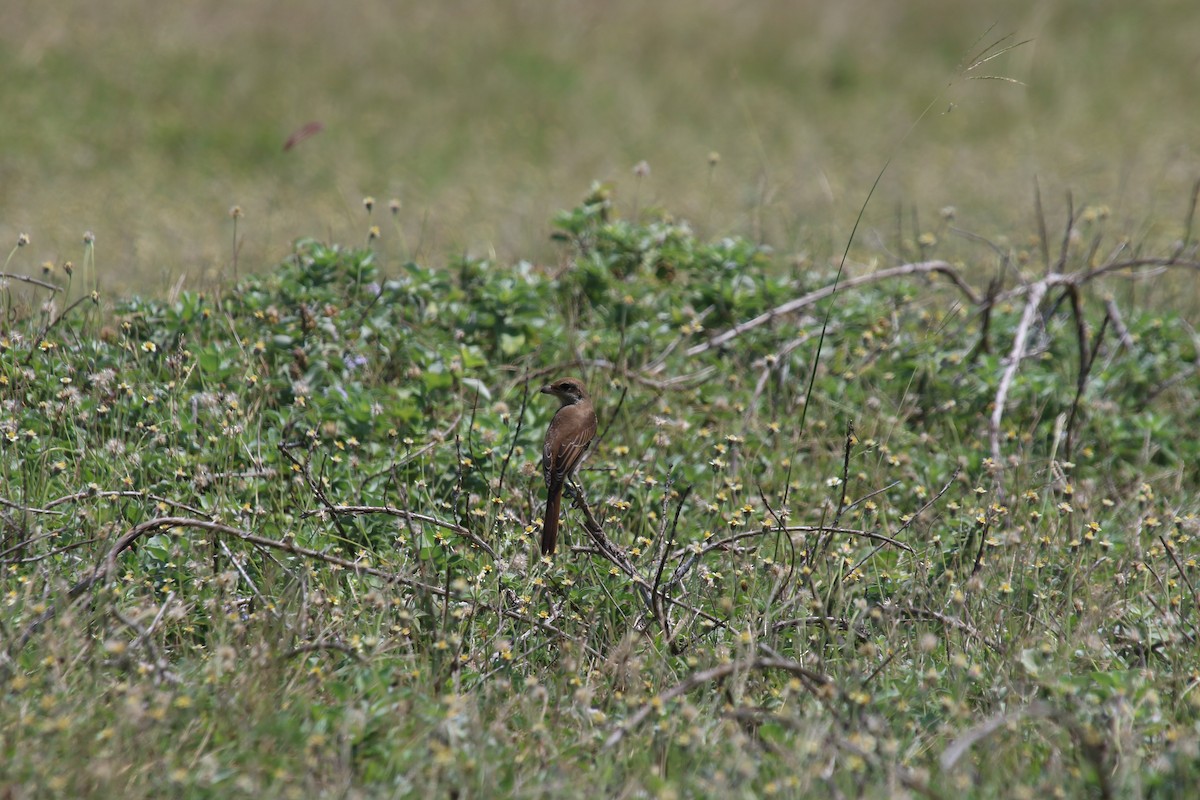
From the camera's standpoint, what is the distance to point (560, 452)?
147 inches

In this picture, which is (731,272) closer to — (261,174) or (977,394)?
(977,394)

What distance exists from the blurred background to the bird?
3.30 meters

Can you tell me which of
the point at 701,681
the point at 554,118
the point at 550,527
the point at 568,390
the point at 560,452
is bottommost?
the point at 701,681

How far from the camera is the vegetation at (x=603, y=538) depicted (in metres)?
2.63

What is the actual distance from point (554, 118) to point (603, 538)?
1021cm

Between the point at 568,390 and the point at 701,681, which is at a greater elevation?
the point at 568,390

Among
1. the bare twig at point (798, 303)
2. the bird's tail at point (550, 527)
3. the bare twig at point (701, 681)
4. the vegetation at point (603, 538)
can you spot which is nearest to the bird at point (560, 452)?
the bird's tail at point (550, 527)

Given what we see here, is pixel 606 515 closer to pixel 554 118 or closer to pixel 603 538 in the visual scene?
pixel 603 538

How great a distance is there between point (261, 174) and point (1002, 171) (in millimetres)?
7481

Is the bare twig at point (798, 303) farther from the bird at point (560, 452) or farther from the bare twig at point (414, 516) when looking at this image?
the bare twig at point (414, 516)

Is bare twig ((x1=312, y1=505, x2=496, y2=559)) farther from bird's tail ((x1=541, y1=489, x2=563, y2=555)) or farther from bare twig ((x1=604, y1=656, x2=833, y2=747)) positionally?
bare twig ((x1=604, y1=656, x2=833, y2=747))

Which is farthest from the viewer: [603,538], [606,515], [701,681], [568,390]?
[568,390]

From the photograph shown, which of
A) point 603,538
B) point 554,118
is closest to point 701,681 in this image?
point 603,538

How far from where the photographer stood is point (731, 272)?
5.54 m
